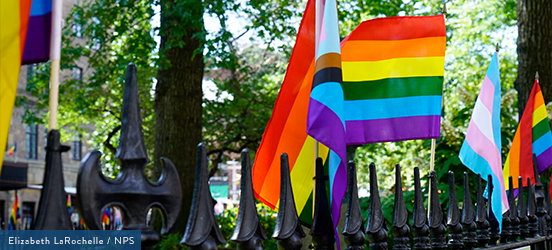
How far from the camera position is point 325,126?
2.93 m

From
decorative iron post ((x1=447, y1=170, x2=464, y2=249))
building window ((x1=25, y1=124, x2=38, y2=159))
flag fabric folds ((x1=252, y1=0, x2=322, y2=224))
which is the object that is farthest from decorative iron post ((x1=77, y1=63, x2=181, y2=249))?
building window ((x1=25, y1=124, x2=38, y2=159))

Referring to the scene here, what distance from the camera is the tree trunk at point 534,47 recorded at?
7.88 m

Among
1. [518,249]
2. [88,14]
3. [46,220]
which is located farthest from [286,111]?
[88,14]

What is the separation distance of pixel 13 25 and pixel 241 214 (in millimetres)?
965

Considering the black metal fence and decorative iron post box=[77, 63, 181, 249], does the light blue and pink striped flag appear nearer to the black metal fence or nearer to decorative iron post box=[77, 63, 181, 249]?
the black metal fence

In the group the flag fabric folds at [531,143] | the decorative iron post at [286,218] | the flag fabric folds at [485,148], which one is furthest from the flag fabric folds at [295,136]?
the flag fabric folds at [531,143]

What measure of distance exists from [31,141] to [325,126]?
35.9 metres

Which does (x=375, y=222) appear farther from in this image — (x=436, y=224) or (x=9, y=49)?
(x=9, y=49)

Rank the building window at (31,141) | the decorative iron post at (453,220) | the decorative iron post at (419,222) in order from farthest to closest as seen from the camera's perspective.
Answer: the building window at (31,141) < the decorative iron post at (453,220) < the decorative iron post at (419,222)

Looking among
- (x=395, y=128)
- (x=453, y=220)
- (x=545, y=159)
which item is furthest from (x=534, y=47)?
(x=453, y=220)

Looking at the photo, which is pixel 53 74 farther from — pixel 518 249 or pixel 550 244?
pixel 550 244

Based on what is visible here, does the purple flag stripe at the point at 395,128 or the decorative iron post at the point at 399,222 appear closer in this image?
the decorative iron post at the point at 399,222

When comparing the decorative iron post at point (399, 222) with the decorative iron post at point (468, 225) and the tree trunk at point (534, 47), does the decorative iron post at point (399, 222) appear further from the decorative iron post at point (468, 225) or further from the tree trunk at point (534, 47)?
the tree trunk at point (534, 47)

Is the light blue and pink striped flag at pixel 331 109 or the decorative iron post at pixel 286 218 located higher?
the light blue and pink striped flag at pixel 331 109
